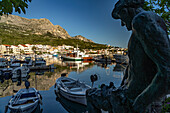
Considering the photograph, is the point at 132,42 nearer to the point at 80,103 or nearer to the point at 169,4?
the point at 169,4

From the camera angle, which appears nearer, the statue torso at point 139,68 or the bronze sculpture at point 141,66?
the bronze sculpture at point 141,66

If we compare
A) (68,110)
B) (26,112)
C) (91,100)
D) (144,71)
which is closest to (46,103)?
(68,110)

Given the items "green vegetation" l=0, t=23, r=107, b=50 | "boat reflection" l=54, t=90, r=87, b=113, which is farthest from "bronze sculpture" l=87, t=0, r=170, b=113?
"green vegetation" l=0, t=23, r=107, b=50

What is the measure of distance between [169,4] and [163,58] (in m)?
5.48

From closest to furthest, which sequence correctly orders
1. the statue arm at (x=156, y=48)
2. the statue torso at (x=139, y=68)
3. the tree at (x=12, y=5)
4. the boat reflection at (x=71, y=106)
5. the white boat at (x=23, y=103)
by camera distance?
the statue arm at (x=156, y=48)
the statue torso at (x=139, y=68)
the tree at (x=12, y=5)
the white boat at (x=23, y=103)
the boat reflection at (x=71, y=106)

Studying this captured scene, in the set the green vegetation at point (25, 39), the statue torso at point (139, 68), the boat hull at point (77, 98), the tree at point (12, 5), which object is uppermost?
the green vegetation at point (25, 39)

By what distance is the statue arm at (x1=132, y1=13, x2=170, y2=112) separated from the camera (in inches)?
43.3

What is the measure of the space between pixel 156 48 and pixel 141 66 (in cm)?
38

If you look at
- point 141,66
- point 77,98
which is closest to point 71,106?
point 77,98

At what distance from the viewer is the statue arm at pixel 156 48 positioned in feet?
3.60

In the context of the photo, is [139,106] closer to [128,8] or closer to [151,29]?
[151,29]

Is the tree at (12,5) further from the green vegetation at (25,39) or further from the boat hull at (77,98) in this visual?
the green vegetation at (25,39)

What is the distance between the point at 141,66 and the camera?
1435 mm

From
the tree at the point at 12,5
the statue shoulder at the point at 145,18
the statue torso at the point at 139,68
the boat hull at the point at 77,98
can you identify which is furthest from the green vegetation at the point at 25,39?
the statue shoulder at the point at 145,18
